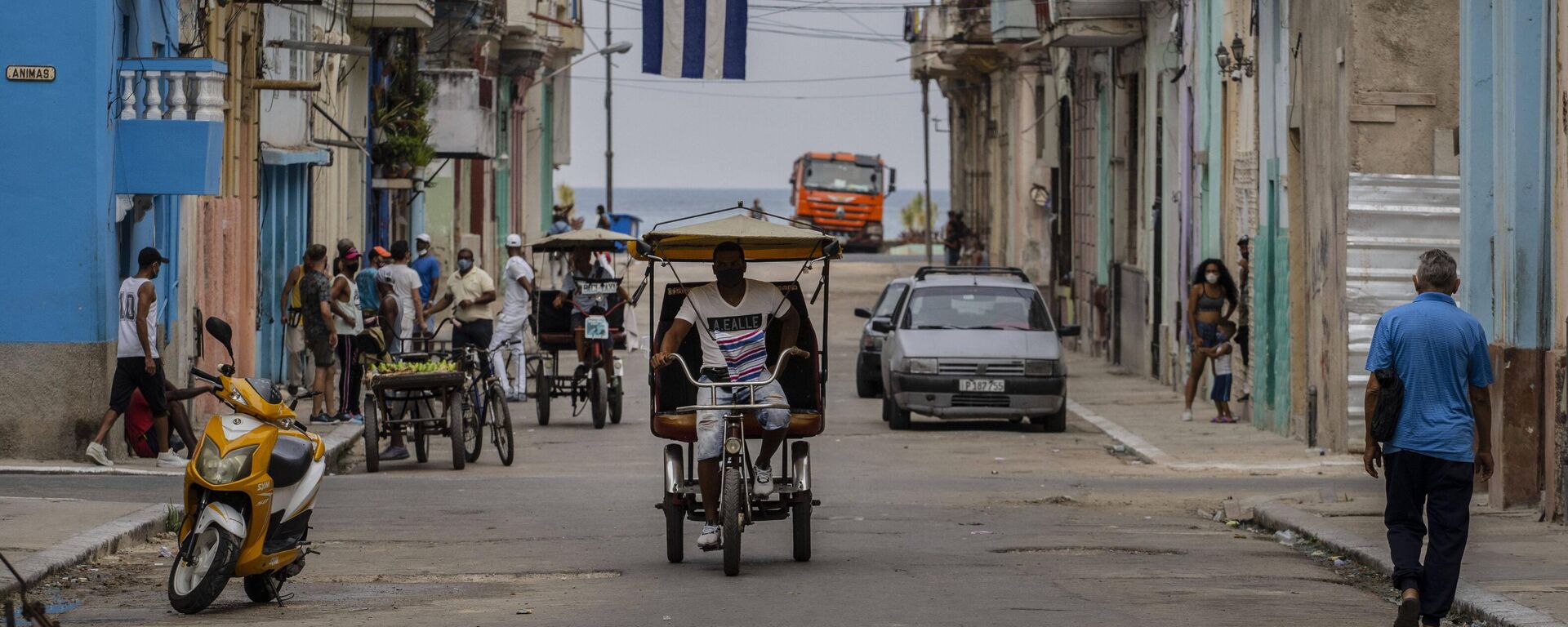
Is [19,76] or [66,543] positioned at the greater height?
[19,76]

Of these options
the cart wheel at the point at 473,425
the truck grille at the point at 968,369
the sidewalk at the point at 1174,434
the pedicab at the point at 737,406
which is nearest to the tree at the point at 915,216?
the sidewalk at the point at 1174,434

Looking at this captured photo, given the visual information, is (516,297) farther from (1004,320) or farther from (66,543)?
(66,543)

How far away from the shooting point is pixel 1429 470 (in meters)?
9.43

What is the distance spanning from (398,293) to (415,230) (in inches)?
667

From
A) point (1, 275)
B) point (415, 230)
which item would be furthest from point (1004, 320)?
point (415, 230)

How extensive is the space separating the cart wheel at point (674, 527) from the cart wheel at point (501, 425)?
659 centimetres

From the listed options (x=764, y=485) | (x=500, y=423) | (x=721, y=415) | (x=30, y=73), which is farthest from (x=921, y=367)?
(x=721, y=415)

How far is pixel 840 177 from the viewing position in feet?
278

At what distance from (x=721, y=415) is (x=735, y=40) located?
1965cm

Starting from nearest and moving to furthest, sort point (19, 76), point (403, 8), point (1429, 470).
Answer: point (1429, 470)
point (19, 76)
point (403, 8)


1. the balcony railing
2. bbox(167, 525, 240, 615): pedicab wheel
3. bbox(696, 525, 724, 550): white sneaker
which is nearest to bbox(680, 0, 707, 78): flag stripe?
the balcony railing

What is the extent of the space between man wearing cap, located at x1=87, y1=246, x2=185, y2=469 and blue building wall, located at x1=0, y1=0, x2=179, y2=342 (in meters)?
0.52

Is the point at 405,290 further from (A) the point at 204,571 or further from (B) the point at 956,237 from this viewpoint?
(B) the point at 956,237

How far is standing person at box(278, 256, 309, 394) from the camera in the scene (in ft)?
74.9
